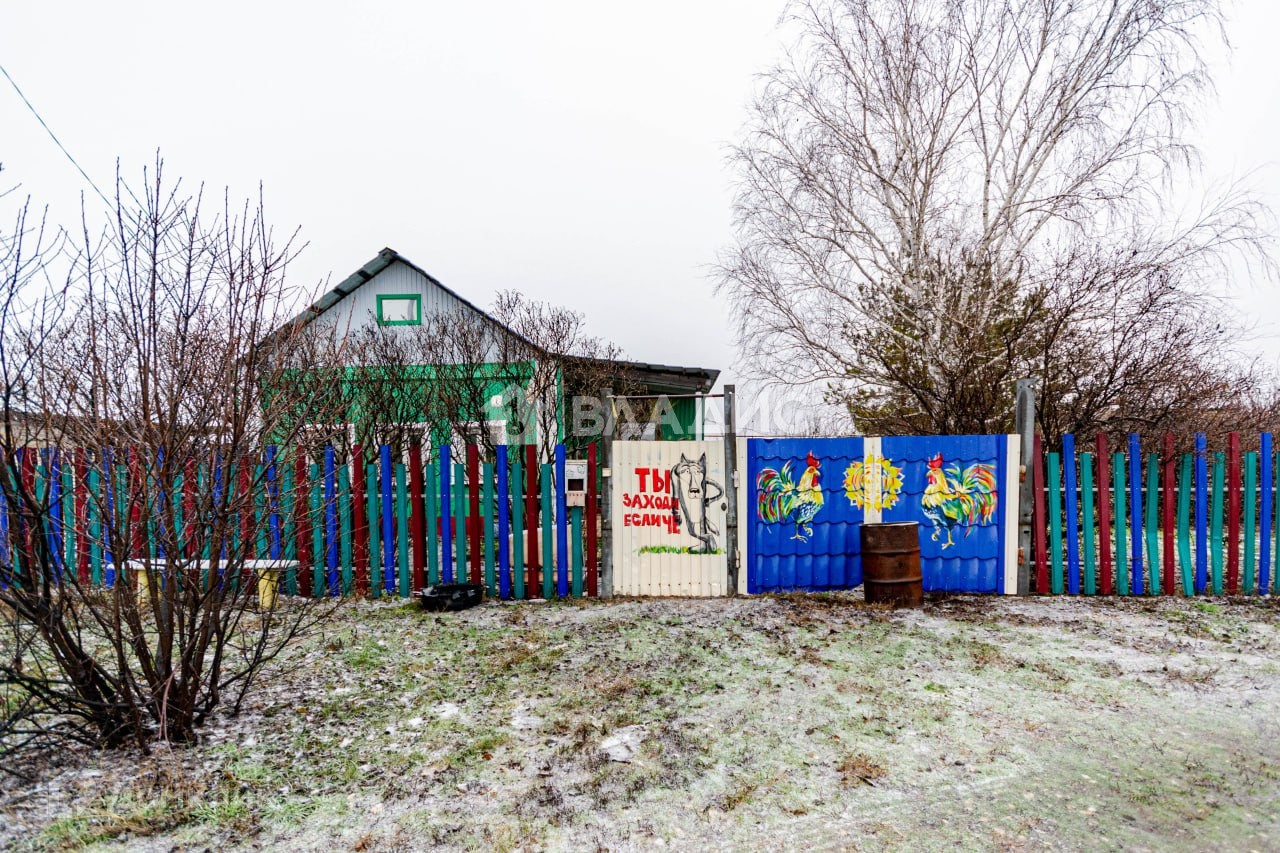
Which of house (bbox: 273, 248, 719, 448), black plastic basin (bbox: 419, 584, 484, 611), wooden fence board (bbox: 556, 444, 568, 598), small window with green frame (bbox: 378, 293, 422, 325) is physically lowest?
black plastic basin (bbox: 419, 584, 484, 611)

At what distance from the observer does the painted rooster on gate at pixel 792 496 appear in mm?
7457

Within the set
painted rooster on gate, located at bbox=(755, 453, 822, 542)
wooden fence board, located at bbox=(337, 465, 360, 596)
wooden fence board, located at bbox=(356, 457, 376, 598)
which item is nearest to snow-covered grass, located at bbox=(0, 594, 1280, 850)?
painted rooster on gate, located at bbox=(755, 453, 822, 542)

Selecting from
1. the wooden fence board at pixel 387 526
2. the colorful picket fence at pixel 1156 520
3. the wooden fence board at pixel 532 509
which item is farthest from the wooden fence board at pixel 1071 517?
the wooden fence board at pixel 387 526

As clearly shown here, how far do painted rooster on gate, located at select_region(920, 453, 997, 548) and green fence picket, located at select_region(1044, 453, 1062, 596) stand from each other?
1.93 ft

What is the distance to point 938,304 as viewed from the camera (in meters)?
12.4

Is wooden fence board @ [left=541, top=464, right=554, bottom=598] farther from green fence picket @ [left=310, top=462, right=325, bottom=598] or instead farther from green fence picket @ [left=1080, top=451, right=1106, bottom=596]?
green fence picket @ [left=1080, top=451, right=1106, bottom=596]

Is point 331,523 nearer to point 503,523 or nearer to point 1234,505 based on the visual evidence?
point 503,523

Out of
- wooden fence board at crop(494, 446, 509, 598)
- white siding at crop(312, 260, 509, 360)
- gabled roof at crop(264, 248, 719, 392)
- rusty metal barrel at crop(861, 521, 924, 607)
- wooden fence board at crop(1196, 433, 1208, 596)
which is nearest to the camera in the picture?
rusty metal barrel at crop(861, 521, 924, 607)

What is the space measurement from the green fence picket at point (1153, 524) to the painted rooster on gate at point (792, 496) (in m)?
3.36

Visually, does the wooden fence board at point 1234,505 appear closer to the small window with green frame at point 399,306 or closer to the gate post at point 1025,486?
the gate post at point 1025,486

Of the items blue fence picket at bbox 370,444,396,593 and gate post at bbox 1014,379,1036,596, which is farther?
blue fence picket at bbox 370,444,396,593

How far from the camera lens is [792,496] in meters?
7.47

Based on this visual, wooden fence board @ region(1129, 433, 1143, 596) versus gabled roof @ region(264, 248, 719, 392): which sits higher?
gabled roof @ region(264, 248, 719, 392)

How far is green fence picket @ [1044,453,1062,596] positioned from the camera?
725 centimetres
